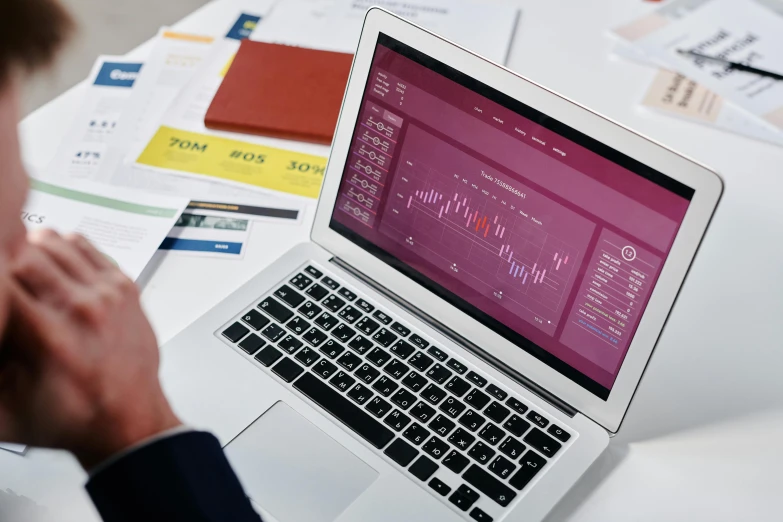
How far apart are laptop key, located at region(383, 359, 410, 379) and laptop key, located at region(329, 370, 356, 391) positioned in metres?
0.04

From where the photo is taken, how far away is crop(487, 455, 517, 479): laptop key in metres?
0.72

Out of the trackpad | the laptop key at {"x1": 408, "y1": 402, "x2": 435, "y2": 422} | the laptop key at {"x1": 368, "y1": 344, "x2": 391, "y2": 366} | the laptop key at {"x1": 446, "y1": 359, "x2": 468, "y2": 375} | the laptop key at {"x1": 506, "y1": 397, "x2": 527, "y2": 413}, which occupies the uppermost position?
the laptop key at {"x1": 446, "y1": 359, "x2": 468, "y2": 375}

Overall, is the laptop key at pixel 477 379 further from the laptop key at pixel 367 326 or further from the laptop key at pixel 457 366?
the laptop key at pixel 367 326

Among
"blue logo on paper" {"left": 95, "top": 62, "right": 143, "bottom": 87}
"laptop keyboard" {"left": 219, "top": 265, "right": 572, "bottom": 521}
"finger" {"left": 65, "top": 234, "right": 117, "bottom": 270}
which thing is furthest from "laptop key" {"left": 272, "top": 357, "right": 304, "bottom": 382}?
"blue logo on paper" {"left": 95, "top": 62, "right": 143, "bottom": 87}

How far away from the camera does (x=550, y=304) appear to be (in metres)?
0.77

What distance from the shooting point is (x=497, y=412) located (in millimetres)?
763

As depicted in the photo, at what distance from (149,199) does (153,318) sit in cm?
19

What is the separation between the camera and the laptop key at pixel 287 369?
795mm

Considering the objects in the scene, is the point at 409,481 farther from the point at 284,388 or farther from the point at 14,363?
the point at 14,363

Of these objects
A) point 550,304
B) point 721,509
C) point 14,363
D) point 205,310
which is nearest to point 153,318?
point 205,310

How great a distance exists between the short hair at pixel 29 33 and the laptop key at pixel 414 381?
0.48 m

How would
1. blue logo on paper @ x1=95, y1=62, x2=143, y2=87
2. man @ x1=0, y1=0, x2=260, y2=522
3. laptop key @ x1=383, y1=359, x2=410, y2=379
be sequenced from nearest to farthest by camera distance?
man @ x1=0, y1=0, x2=260, y2=522 < laptop key @ x1=383, y1=359, x2=410, y2=379 < blue logo on paper @ x1=95, y1=62, x2=143, y2=87

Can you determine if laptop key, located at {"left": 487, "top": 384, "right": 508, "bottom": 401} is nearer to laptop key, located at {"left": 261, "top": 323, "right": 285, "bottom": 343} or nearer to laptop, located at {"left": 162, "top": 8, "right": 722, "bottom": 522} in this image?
laptop, located at {"left": 162, "top": 8, "right": 722, "bottom": 522}

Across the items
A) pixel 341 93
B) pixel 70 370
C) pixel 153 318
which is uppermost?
pixel 341 93
